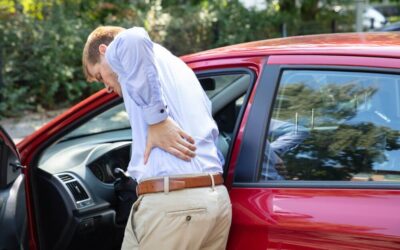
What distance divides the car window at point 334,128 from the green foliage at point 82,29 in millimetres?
8090

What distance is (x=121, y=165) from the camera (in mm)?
3340

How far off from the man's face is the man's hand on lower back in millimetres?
305

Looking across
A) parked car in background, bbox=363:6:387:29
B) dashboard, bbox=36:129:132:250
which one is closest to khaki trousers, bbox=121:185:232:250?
dashboard, bbox=36:129:132:250

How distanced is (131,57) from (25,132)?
23.4 feet

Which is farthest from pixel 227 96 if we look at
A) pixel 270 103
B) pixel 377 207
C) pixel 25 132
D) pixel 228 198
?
pixel 25 132

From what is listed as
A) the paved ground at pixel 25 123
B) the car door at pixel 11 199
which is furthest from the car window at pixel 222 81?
the paved ground at pixel 25 123

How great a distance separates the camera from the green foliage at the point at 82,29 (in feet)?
32.9

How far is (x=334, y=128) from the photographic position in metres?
2.27

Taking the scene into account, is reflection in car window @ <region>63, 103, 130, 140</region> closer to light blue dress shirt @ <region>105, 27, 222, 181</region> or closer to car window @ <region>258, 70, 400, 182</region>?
light blue dress shirt @ <region>105, 27, 222, 181</region>

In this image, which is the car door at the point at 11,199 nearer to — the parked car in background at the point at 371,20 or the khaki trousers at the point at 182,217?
the khaki trousers at the point at 182,217

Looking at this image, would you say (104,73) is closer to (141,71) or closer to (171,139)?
(141,71)

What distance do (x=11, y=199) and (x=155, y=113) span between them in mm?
840

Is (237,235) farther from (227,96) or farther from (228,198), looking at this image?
(227,96)

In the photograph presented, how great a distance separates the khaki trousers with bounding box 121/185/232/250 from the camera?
83.1 inches
